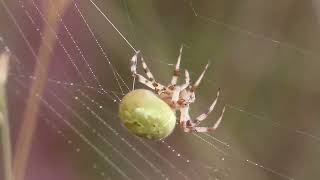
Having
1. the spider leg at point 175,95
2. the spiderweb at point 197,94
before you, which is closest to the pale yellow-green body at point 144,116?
the spider leg at point 175,95

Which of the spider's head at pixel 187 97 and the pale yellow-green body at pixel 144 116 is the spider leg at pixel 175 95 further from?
the pale yellow-green body at pixel 144 116

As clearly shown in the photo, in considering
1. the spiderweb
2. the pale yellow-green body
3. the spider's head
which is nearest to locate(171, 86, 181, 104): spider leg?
the spider's head

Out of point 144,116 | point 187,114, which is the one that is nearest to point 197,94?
point 187,114

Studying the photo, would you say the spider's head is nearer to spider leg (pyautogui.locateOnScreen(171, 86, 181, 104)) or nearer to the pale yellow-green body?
spider leg (pyautogui.locateOnScreen(171, 86, 181, 104))

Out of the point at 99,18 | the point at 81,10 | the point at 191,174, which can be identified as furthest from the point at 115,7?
the point at 191,174

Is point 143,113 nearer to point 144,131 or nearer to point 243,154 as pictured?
point 144,131
